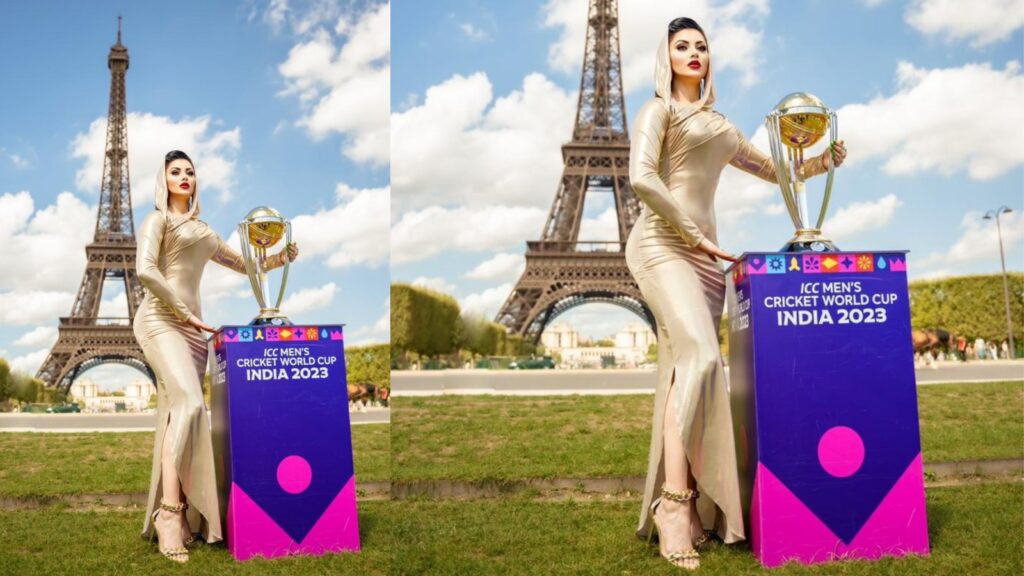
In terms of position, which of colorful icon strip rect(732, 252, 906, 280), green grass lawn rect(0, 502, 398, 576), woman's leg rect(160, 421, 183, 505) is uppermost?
colorful icon strip rect(732, 252, 906, 280)

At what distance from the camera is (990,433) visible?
1083 cm

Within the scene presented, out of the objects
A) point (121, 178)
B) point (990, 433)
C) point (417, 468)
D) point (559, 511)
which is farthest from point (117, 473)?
point (121, 178)

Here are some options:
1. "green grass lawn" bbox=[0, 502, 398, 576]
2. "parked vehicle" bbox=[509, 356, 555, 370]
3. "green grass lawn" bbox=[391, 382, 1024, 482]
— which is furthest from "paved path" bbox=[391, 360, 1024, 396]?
"green grass lawn" bbox=[0, 502, 398, 576]

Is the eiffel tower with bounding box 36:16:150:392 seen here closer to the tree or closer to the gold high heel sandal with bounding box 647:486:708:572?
the tree

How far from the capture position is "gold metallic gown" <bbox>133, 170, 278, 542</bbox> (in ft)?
22.5

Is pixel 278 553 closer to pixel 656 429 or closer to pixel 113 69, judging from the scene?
pixel 656 429

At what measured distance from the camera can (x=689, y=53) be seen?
5.61 metres

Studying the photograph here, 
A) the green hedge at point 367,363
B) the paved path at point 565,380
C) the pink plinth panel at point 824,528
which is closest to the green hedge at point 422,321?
the green hedge at point 367,363

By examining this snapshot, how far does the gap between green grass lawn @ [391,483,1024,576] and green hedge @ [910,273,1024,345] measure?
3530 centimetres

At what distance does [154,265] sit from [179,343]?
2.04ft

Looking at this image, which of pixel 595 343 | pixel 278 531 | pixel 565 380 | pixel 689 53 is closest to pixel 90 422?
pixel 565 380

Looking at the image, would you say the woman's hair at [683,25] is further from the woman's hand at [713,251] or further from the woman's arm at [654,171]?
the woman's hand at [713,251]

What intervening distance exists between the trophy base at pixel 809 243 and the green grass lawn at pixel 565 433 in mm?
3804

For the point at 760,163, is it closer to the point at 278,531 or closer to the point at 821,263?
the point at 821,263
